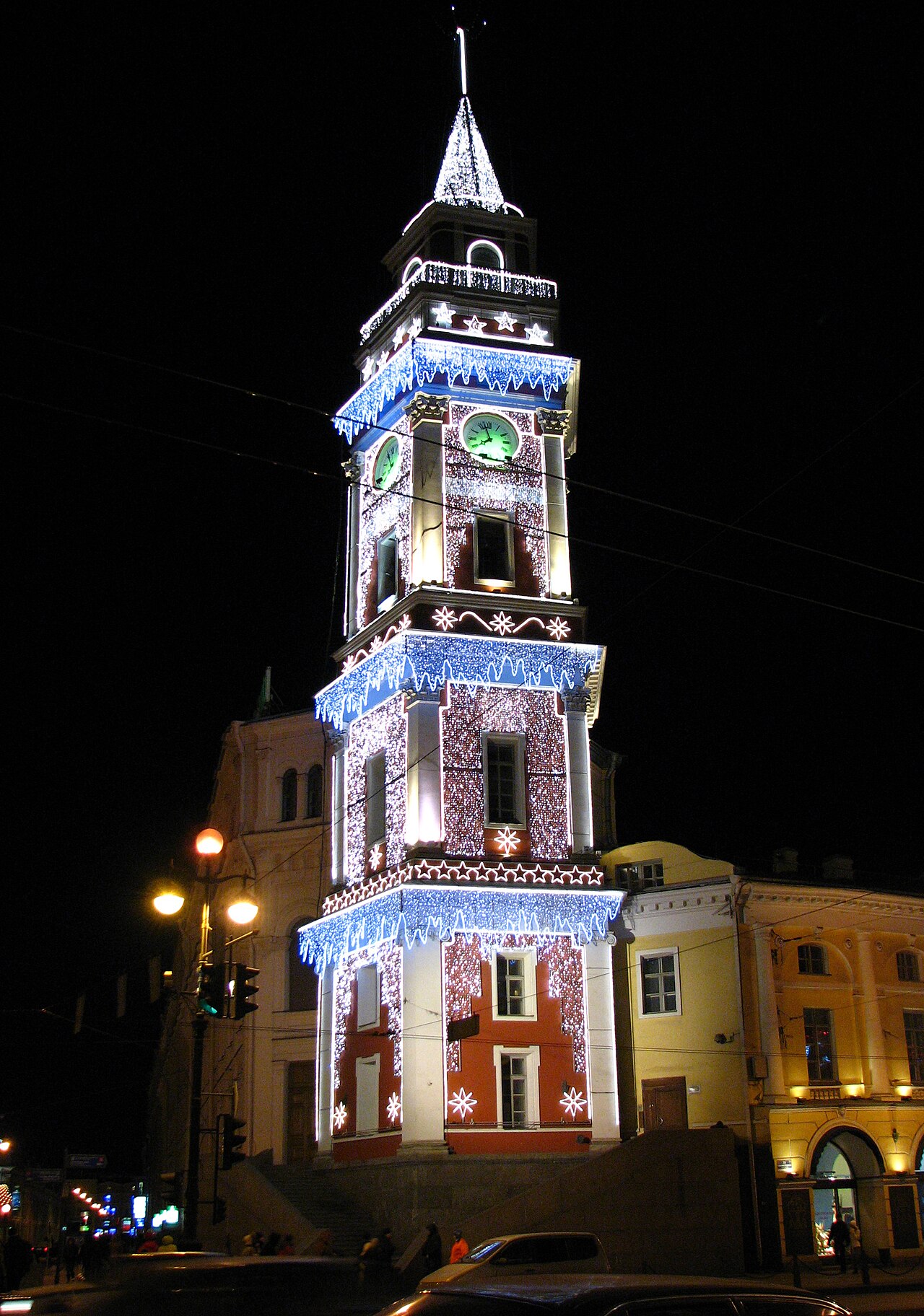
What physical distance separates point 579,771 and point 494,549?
690 cm

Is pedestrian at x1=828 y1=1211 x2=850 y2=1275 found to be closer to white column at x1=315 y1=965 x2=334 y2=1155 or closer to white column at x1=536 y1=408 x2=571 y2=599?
white column at x1=315 y1=965 x2=334 y2=1155

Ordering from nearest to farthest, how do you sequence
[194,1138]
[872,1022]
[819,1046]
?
[194,1138]
[819,1046]
[872,1022]

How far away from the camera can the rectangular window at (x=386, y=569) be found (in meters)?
39.4

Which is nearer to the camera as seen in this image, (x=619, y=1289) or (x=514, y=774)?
(x=619, y=1289)

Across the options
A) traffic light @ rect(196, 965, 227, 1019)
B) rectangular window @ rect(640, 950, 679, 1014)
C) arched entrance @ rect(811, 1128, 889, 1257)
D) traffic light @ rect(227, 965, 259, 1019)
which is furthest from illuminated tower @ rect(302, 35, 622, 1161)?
traffic light @ rect(196, 965, 227, 1019)

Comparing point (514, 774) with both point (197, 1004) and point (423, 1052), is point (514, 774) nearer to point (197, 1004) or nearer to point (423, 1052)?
point (423, 1052)

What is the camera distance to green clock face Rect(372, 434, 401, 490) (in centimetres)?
3991

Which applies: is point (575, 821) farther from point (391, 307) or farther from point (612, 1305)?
point (612, 1305)

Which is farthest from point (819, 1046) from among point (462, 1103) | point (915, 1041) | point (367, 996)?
point (367, 996)

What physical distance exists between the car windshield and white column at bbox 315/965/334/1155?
14.0m

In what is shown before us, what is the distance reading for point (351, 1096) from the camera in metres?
Result: 35.2

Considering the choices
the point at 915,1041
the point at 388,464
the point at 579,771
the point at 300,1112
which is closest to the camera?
the point at 579,771

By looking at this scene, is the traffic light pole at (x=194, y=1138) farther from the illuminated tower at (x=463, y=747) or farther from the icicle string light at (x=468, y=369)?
the icicle string light at (x=468, y=369)

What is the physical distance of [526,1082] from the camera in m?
33.0
